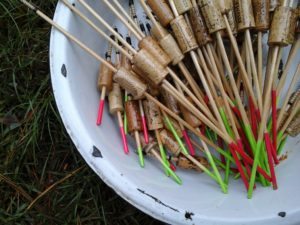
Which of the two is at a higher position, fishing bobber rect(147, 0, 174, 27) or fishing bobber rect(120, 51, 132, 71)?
fishing bobber rect(147, 0, 174, 27)

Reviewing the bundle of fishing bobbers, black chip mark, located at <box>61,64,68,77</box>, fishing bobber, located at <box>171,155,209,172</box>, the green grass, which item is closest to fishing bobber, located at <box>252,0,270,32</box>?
the bundle of fishing bobbers

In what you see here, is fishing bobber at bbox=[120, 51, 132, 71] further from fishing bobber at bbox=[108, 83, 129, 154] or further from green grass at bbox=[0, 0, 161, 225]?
green grass at bbox=[0, 0, 161, 225]

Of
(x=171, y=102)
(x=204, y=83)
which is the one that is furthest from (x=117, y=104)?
(x=204, y=83)

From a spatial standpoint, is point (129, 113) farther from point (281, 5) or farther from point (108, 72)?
point (281, 5)

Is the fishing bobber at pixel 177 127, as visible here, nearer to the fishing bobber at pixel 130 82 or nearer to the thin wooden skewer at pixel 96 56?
the thin wooden skewer at pixel 96 56

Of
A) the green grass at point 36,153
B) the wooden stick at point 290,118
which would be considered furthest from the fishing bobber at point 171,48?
the green grass at point 36,153

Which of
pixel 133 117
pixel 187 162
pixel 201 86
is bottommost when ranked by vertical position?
pixel 187 162

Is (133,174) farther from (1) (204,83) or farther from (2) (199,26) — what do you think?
(2) (199,26)

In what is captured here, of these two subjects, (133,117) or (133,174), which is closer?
(133,174)
